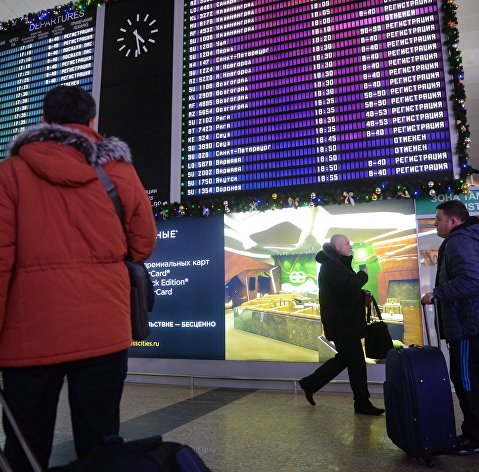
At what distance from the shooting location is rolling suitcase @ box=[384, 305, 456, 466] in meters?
2.45

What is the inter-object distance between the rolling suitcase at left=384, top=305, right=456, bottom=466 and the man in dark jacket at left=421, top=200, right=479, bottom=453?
0.93 ft

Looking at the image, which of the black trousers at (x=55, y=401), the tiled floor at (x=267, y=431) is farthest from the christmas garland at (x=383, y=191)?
the black trousers at (x=55, y=401)

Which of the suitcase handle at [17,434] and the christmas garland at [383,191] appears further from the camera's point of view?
the christmas garland at [383,191]

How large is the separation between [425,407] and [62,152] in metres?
2.23

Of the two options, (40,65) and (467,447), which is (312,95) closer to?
(467,447)

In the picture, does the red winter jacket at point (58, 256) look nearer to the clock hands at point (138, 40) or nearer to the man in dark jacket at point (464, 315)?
the man in dark jacket at point (464, 315)

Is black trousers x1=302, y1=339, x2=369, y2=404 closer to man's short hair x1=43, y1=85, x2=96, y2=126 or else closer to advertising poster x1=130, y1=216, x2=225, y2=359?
advertising poster x1=130, y1=216, x2=225, y2=359

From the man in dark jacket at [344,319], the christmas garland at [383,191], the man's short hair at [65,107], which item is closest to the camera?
the man's short hair at [65,107]

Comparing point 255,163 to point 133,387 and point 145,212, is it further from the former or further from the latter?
point 145,212

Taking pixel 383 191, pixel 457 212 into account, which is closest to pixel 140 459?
pixel 457 212

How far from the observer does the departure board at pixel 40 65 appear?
663 cm

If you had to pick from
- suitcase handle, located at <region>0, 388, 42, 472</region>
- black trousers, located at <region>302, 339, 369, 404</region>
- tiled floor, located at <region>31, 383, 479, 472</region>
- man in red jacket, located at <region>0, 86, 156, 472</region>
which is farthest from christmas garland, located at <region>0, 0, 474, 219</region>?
suitcase handle, located at <region>0, 388, 42, 472</region>

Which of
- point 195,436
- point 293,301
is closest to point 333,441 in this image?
point 195,436

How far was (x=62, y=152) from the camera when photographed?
1399 mm
